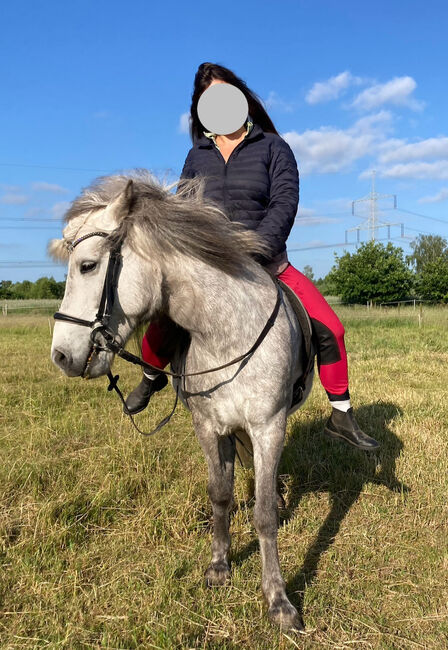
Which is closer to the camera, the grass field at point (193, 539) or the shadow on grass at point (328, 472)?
the grass field at point (193, 539)

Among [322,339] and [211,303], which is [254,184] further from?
[322,339]

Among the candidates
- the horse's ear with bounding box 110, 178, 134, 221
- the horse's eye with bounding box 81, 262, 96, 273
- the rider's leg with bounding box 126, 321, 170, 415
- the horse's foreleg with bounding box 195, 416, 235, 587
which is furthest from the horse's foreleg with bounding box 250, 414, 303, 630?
the horse's ear with bounding box 110, 178, 134, 221

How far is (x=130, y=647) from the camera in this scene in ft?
7.92

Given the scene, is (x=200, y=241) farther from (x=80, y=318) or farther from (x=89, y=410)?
(x=89, y=410)

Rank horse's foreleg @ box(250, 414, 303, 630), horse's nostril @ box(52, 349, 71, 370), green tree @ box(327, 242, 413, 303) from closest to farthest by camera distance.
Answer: horse's nostril @ box(52, 349, 71, 370) → horse's foreleg @ box(250, 414, 303, 630) → green tree @ box(327, 242, 413, 303)

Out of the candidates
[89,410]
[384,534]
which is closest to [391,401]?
[384,534]

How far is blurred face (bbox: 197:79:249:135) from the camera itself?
3.26 metres

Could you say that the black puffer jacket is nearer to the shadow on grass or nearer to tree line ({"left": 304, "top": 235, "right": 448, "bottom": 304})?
the shadow on grass

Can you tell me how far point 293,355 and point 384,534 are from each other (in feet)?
5.47

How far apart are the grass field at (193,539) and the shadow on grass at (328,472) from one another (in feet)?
0.05

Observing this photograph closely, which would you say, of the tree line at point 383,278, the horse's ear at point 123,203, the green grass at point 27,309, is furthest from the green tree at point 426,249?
the horse's ear at point 123,203

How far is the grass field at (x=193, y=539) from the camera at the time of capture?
255cm

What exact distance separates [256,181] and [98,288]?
139cm

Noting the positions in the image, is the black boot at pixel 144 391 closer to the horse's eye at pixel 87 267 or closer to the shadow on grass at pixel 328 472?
the shadow on grass at pixel 328 472
